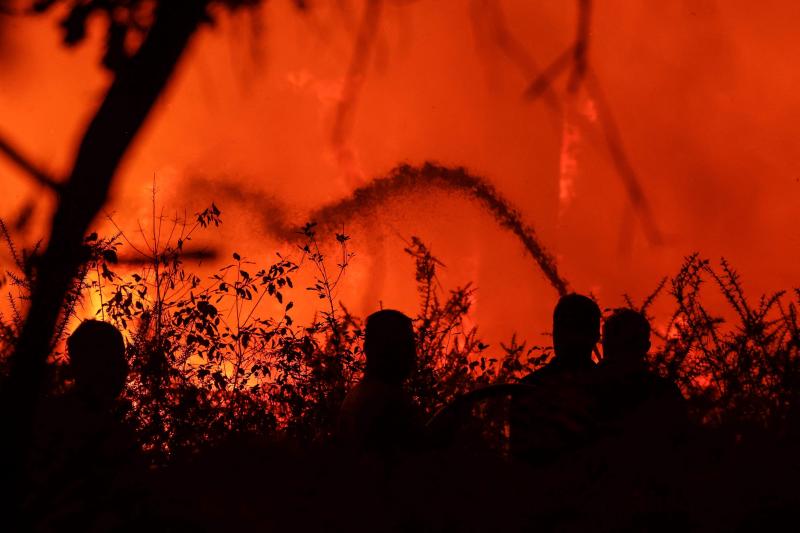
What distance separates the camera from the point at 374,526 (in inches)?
75.5

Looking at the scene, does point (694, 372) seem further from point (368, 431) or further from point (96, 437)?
point (96, 437)

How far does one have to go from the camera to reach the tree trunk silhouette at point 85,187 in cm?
144

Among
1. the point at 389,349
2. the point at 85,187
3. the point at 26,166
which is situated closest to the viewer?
the point at 85,187

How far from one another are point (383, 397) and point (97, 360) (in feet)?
3.68

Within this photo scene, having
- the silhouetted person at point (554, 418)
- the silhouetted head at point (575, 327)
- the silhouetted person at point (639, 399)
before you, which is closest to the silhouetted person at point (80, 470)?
the silhouetted person at point (554, 418)

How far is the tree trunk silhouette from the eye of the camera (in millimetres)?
1439

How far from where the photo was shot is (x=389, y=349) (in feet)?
10.3

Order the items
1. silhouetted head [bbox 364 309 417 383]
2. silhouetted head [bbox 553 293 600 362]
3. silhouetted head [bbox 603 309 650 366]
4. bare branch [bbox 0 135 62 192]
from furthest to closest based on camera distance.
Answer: silhouetted head [bbox 603 309 650 366], silhouetted head [bbox 553 293 600 362], silhouetted head [bbox 364 309 417 383], bare branch [bbox 0 135 62 192]

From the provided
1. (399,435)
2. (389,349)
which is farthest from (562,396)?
(389,349)

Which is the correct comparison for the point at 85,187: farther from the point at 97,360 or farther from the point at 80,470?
the point at 97,360

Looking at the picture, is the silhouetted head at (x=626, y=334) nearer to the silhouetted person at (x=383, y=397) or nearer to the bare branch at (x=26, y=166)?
the silhouetted person at (x=383, y=397)

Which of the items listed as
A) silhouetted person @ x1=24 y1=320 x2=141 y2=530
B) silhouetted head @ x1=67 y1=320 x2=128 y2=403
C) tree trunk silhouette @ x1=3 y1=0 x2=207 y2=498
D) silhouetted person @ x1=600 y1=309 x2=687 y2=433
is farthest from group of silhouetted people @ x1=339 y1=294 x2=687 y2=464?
tree trunk silhouette @ x1=3 y1=0 x2=207 y2=498

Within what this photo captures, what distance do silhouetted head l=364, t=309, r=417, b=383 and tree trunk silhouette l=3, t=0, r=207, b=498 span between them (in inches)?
68.7

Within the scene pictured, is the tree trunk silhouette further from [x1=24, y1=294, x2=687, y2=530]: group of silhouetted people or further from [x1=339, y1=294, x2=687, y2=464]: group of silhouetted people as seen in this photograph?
[x1=339, y1=294, x2=687, y2=464]: group of silhouetted people
